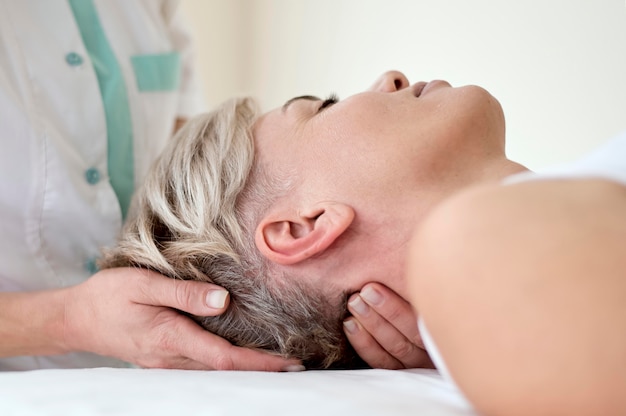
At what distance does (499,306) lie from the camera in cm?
47

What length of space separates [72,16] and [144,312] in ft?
2.46

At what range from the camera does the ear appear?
2.92 ft

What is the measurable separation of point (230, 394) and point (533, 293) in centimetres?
41

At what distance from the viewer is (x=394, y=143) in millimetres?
912

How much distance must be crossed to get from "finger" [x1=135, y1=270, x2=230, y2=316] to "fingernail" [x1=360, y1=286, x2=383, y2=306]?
0.22 metres

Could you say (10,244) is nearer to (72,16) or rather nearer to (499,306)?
(72,16)

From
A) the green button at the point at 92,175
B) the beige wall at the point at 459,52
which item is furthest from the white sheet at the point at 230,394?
the beige wall at the point at 459,52

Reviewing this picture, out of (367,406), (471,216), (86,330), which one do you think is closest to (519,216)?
(471,216)

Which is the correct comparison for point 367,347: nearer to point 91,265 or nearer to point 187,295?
point 187,295

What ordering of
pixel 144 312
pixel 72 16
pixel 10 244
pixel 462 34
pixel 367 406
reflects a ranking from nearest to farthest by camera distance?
pixel 367 406 < pixel 144 312 < pixel 10 244 < pixel 72 16 < pixel 462 34

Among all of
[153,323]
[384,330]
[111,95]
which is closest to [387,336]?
[384,330]

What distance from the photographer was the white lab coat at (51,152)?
1.24 m

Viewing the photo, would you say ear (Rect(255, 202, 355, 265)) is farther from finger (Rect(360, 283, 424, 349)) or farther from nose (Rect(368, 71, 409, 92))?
nose (Rect(368, 71, 409, 92))

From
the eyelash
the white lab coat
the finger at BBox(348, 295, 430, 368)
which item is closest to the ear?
the finger at BBox(348, 295, 430, 368)
